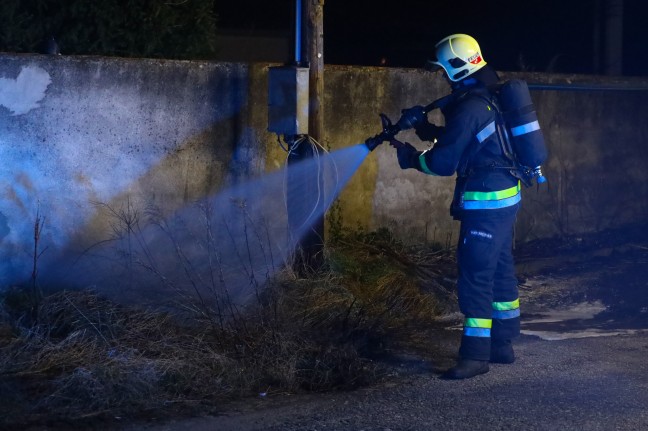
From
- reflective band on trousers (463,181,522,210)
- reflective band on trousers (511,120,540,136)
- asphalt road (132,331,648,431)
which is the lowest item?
asphalt road (132,331,648,431)

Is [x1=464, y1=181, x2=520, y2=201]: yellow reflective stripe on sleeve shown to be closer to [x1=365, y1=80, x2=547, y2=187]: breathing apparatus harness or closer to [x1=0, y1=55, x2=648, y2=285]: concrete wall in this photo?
[x1=365, y1=80, x2=547, y2=187]: breathing apparatus harness

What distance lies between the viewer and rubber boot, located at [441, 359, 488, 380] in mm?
5742

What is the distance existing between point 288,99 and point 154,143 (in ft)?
3.60

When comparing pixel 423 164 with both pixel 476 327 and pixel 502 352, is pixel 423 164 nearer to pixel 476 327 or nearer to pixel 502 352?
pixel 476 327

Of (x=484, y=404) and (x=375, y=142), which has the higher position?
(x=375, y=142)

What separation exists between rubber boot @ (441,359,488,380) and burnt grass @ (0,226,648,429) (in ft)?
1.14

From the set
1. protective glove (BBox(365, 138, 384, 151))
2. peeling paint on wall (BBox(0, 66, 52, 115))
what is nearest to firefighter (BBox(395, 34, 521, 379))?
protective glove (BBox(365, 138, 384, 151))

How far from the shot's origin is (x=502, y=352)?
240 inches

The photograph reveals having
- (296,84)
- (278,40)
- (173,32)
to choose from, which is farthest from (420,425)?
(278,40)

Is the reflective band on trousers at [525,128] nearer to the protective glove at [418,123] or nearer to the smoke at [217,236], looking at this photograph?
the protective glove at [418,123]

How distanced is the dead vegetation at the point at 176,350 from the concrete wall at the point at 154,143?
0.73 meters

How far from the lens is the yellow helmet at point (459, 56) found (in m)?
5.83

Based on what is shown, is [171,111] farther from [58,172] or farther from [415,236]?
[415,236]

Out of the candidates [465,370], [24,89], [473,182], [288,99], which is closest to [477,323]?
[465,370]
